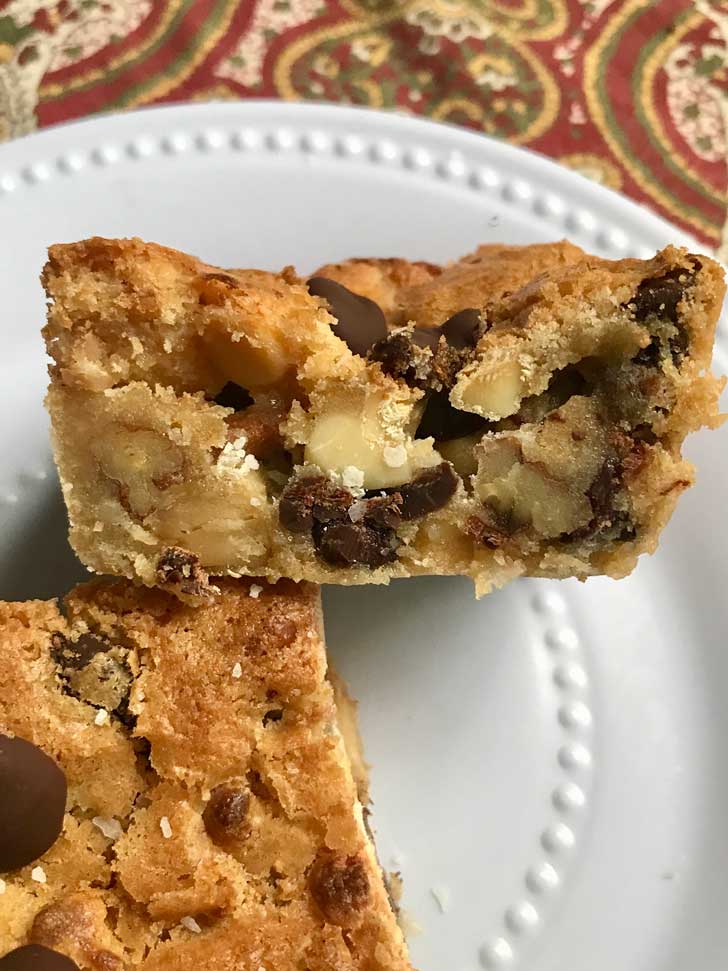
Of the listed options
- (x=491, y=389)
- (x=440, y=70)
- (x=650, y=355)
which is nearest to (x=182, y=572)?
(x=491, y=389)

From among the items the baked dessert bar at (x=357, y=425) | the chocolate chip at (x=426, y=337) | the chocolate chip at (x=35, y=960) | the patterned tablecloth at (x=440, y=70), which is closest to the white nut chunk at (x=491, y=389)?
the baked dessert bar at (x=357, y=425)

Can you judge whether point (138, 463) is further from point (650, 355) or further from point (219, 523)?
point (650, 355)

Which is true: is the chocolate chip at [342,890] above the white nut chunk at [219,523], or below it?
below

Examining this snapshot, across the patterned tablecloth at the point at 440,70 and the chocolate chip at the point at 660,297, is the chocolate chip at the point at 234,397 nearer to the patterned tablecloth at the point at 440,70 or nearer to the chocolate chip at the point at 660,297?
the chocolate chip at the point at 660,297

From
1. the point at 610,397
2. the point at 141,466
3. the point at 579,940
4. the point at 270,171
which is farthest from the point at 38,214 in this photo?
the point at 579,940

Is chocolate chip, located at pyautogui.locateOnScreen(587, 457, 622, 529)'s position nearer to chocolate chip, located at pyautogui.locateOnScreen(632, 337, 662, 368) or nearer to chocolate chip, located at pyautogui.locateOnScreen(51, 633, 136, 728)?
chocolate chip, located at pyautogui.locateOnScreen(632, 337, 662, 368)

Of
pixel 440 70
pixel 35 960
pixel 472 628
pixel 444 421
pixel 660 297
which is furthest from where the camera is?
pixel 440 70

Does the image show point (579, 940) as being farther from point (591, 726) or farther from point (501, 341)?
point (501, 341)
